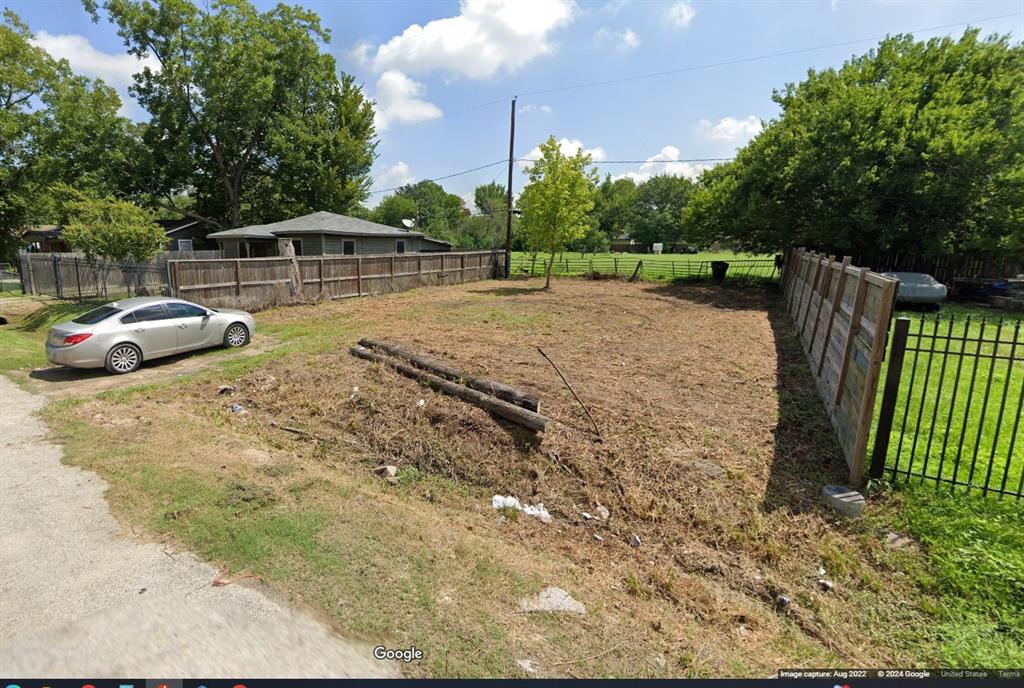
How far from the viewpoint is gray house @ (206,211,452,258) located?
2500cm

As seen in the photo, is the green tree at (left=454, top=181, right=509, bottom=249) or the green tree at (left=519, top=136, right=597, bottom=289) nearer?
the green tree at (left=519, top=136, right=597, bottom=289)

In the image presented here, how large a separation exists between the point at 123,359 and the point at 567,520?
902cm

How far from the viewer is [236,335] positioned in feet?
35.8

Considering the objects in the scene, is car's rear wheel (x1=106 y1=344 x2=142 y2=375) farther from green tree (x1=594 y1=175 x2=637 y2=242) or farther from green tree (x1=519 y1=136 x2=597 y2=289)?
green tree (x1=594 y1=175 x2=637 y2=242)

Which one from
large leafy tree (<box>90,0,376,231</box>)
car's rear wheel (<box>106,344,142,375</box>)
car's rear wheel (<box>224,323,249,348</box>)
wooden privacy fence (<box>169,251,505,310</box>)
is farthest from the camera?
large leafy tree (<box>90,0,376,231</box>)

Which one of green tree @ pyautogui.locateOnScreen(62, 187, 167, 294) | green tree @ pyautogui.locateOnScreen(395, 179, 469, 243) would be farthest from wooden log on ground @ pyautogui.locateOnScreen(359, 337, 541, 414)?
green tree @ pyautogui.locateOnScreen(395, 179, 469, 243)

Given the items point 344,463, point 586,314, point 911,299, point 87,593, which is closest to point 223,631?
point 87,593

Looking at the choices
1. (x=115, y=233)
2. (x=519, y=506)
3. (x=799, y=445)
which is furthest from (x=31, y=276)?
(x=799, y=445)

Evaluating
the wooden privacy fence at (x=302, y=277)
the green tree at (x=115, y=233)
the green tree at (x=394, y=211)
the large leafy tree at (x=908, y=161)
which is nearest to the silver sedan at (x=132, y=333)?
the wooden privacy fence at (x=302, y=277)

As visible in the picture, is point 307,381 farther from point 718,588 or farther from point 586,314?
point 586,314

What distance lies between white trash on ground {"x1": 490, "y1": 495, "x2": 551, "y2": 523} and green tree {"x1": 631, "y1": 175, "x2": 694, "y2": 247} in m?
78.4

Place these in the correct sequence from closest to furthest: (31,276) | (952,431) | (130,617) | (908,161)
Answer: (130,617), (952,431), (908,161), (31,276)

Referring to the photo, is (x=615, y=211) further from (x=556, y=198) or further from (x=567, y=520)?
(x=567, y=520)

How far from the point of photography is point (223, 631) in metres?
2.71
